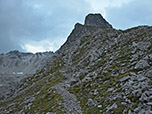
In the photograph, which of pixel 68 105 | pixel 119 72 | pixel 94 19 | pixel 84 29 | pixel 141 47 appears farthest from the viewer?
pixel 94 19

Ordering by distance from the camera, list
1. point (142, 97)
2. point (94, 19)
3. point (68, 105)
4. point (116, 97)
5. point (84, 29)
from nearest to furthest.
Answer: point (142, 97) < point (116, 97) < point (68, 105) < point (84, 29) < point (94, 19)

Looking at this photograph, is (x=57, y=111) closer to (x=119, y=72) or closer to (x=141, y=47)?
(x=119, y=72)

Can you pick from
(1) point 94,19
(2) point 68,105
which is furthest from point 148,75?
(1) point 94,19

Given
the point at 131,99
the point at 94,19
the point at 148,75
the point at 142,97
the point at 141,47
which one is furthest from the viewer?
the point at 94,19

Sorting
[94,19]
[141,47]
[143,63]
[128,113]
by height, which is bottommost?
[128,113]

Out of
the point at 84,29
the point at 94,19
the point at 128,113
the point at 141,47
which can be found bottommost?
the point at 128,113

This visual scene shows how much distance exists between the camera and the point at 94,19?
194125 millimetres

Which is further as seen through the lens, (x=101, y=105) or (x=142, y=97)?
(x=101, y=105)

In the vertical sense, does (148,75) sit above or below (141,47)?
below

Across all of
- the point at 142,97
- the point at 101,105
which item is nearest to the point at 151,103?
the point at 142,97

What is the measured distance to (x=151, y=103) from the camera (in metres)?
12.3

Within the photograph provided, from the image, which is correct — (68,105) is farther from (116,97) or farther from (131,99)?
(131,99)

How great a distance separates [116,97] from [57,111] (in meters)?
10.6

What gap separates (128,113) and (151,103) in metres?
2.62
